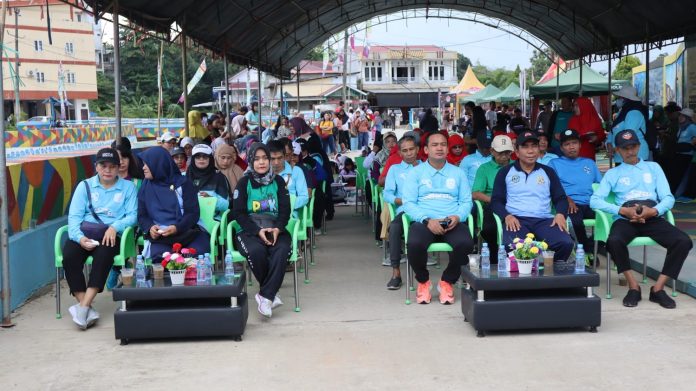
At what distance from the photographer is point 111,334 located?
5.89 metres

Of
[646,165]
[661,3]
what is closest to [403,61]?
[661,3]

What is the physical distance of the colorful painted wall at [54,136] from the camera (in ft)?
69.9

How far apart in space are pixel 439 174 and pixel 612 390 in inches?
111

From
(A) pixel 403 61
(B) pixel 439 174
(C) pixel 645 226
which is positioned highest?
(A) pixel 403 61

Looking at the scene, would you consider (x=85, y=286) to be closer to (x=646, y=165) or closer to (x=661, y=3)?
(x=646, y=165)

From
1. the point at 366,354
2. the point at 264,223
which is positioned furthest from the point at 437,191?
the point at 366,354

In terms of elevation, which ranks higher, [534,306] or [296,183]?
[296,183]

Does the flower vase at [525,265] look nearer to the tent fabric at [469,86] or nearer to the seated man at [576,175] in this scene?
the seated man at [576,175]

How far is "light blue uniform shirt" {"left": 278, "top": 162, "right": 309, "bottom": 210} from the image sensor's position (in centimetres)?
779

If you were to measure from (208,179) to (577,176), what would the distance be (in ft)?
11.5

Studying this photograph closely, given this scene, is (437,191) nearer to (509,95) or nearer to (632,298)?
(632,298)

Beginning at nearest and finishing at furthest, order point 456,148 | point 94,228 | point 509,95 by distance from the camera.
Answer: point 94,228, point 456,148, point 509,95

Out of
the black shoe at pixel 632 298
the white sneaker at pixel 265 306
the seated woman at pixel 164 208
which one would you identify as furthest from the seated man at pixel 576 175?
the seated woman at pixel 164 208

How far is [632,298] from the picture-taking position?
20.9 ft
